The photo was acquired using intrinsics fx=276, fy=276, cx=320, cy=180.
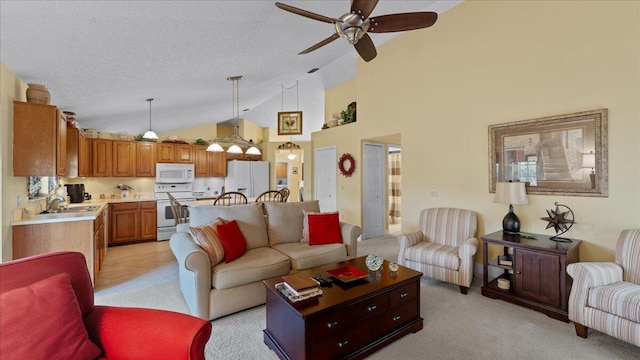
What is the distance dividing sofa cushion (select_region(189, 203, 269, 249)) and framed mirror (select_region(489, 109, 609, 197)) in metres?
3.00

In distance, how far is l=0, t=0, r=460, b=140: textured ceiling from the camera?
6.73 feet

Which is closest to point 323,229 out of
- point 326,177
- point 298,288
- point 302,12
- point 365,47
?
point 298,288

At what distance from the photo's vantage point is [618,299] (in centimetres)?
204

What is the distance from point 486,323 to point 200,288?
260 cm

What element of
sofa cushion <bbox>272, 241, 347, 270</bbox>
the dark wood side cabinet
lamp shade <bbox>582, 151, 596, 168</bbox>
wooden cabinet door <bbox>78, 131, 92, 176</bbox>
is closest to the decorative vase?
wooden cabinet door <bbox>78, 131, 92, 176</bbox>

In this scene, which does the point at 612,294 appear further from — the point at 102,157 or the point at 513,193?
the point at 102,157

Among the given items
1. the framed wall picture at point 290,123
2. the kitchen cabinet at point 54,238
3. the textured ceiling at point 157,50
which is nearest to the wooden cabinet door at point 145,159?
the textured ceiling at point 157,50

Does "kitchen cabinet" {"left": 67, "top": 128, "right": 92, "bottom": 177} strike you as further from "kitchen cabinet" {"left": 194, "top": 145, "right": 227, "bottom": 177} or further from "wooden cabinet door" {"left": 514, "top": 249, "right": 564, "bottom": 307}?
"wooden cabinet door" {"left": 514, "top": 249, "right": 564, "bottom": 307}

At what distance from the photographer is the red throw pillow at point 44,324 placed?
3.59 feet

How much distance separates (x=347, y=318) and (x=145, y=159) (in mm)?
6035

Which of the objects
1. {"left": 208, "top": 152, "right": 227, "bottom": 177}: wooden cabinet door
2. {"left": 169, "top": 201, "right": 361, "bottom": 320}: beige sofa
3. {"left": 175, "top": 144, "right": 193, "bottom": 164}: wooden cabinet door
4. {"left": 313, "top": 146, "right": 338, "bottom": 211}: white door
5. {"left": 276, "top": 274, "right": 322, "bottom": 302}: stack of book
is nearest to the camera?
{"left": 276, "top": 274, "right": 322, "bottom": 302}: stack of book

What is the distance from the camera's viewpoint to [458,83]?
393cm

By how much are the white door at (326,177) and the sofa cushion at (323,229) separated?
276 cm

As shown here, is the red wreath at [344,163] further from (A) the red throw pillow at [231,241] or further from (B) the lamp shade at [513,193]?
(A) the red throw pillow at [231,241]
